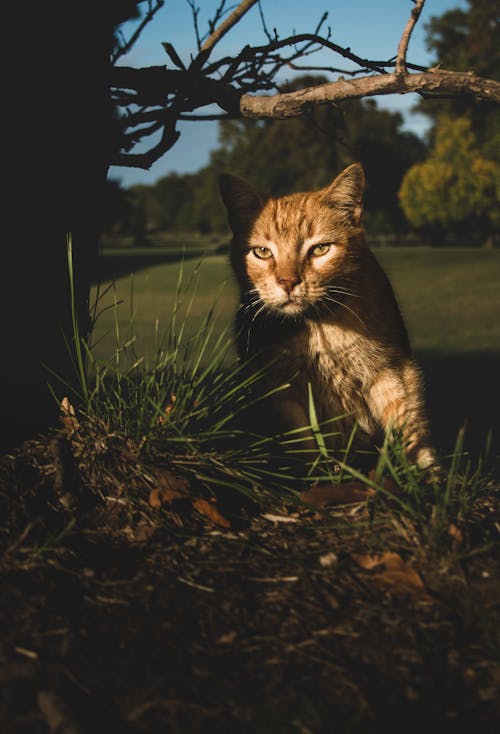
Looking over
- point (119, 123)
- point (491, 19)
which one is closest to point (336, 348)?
point (119, 123)

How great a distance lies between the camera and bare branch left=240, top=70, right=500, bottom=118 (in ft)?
9.55

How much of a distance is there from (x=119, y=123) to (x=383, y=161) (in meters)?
53.3

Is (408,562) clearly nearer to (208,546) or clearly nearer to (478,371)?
(208,546)

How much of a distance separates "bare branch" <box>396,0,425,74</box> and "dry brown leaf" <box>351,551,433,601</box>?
209cm

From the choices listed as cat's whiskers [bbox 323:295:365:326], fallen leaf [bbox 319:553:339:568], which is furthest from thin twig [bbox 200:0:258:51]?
fallen leaf [bbox 319:553:339:568]

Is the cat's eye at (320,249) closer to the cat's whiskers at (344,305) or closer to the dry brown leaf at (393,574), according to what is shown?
the cat's whiskers at (344,305)

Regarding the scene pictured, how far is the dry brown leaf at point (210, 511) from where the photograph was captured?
242 centimetres

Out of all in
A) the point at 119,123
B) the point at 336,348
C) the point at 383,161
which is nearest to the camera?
the point at 336,348

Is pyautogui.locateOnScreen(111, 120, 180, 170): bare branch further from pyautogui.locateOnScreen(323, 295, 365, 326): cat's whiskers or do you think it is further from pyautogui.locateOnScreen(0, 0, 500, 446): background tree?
pyautogui.locateOnScreen(323, 295, 365, 326): cat's whiskers

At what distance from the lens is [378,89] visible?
304cm

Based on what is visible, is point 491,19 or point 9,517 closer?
point 9,517

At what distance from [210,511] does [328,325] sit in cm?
134

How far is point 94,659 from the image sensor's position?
1750mm

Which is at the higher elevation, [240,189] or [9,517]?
[240,189]
